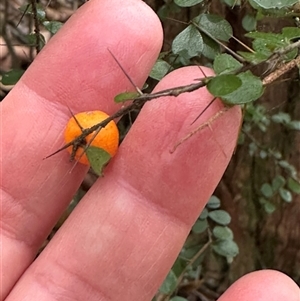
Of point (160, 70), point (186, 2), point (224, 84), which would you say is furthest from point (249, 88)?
point (160, 70)

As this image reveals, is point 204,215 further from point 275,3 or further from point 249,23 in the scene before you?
point 275,3

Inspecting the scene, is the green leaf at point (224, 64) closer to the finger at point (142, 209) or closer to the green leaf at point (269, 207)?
the finger at point (142, 209)

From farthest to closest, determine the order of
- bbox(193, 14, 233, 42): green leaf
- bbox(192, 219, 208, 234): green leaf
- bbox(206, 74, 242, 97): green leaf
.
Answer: bbox(192, 219, 208, 234): green leaf
bbox(193, 14, 233, 42): green leaf
bbox(206, 74, 242, 97): green leaf

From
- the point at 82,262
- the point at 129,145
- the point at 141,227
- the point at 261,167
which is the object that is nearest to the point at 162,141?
the point at 129,145

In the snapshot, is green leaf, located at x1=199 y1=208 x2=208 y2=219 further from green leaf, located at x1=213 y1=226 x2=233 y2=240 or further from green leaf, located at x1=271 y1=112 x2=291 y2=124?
green leaf, located at x1=271 y1=112 x2=291 y2=124

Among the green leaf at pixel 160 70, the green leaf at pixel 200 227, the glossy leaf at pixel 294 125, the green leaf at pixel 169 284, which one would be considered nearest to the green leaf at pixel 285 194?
the glossy leaf at pixel 294 125

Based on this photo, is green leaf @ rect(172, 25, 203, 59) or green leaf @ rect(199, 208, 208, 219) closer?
green leaf @ rect(172, 25, 203, 59)

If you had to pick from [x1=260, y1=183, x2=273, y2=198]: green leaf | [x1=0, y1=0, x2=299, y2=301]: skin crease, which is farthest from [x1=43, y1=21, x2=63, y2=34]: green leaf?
[x1=260, y1=183, x2=273, y2=198]: green leaf
